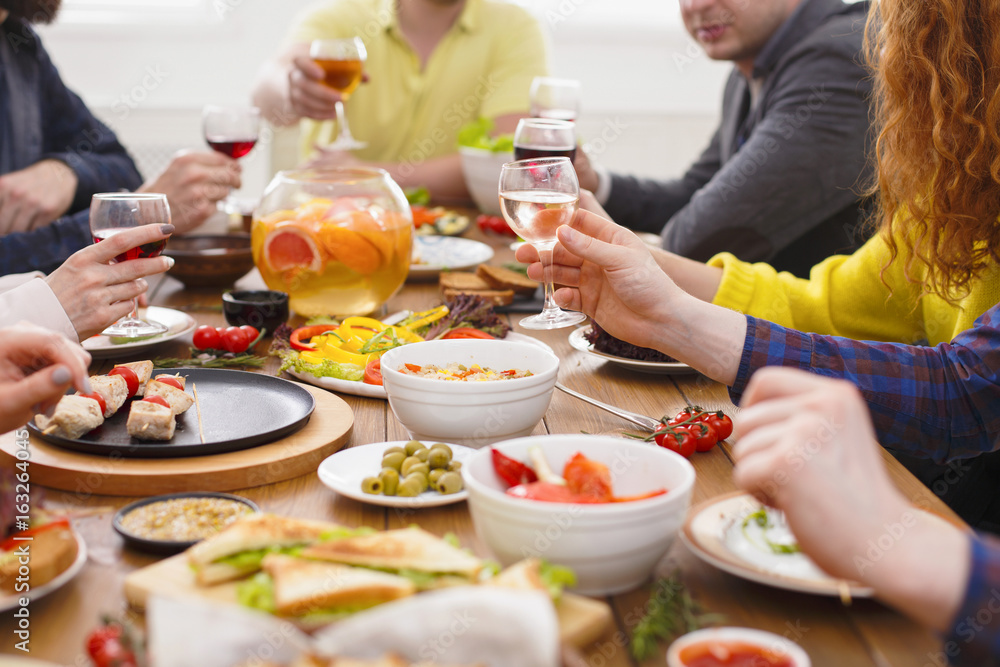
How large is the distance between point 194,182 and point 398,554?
1.72 m

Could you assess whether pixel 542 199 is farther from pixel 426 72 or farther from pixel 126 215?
pixel 426 72

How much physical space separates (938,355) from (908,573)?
690mm

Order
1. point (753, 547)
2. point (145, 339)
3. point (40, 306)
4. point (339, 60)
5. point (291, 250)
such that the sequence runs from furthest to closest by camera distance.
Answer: point (339, 60)
point (291, 250)
point (145, 339)
point (40, 306)
point (753, 547)

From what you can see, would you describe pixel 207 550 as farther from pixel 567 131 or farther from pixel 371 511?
pixel 567 131

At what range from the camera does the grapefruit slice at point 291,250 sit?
1.79 m

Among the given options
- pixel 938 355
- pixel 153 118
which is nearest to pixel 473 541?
pixel 938 355

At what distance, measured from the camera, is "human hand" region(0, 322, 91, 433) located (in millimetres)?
965

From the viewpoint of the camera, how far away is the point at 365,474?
1.10m

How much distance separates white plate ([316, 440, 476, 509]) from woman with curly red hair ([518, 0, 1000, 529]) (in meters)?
0.39

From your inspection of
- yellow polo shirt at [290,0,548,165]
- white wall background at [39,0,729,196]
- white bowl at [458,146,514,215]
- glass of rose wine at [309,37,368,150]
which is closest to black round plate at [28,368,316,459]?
glass of rose wine at [309,37,368,150]

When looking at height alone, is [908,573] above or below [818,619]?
above

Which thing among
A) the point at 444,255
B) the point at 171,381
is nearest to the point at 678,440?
the point at 171,381

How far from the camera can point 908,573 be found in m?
0.74

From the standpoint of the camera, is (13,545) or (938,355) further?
(938,355)
